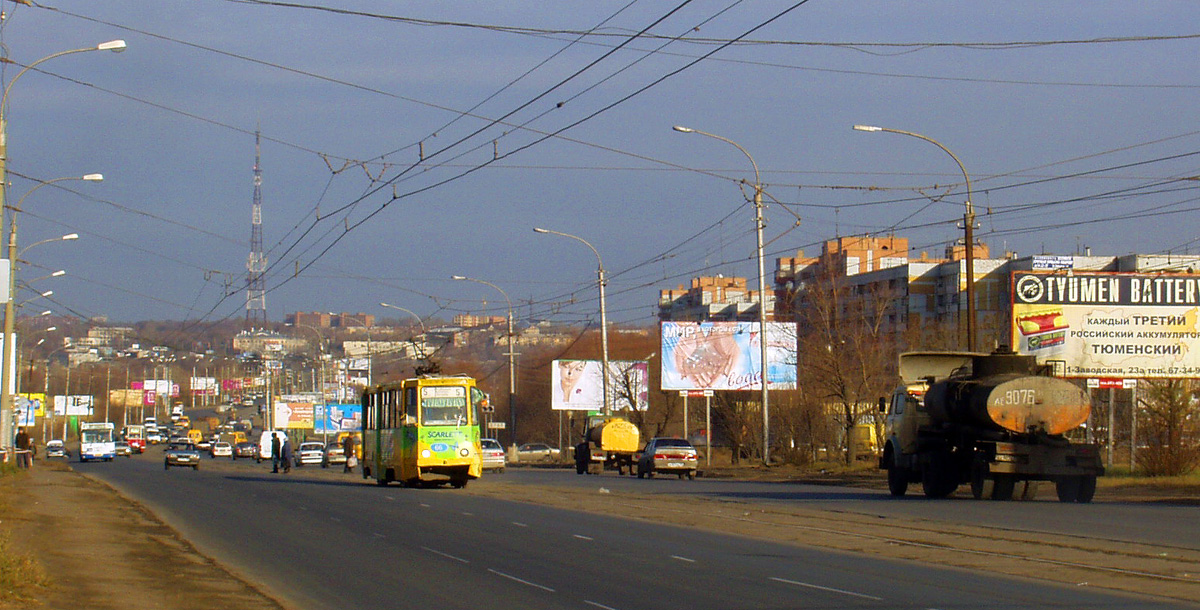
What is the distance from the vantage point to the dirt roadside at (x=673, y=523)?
42.9ft

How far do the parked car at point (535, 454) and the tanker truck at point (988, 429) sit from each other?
171 ft

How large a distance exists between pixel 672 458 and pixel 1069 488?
70.7 ft

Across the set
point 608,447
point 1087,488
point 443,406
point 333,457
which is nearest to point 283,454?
point 608,447

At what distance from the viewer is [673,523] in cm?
2253

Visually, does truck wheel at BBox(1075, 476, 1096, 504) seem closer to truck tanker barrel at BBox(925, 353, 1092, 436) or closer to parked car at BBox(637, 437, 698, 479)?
truck tanker barrel at BBox(925, 353, 1092, 436)

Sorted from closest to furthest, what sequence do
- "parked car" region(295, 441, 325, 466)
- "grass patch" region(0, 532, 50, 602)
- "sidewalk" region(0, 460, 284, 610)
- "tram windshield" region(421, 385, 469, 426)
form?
1. "grass patch" region(0, 532, 50, 602)
2. "sidewalk" region(0, 460, 284, 610)
3. "tram windshield" region(421, 385, 469, 426)
4. "parked car" region(295, 441, 325, 466)

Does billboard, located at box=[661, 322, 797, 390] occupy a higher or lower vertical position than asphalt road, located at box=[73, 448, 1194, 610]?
higher

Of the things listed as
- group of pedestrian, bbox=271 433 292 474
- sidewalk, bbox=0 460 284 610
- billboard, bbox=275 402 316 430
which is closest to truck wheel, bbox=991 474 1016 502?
sidewalk, bbox=0 460 284 610

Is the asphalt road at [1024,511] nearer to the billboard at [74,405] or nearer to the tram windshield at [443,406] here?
the tram windshield at [443,406]

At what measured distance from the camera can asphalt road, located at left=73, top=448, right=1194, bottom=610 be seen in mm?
12508

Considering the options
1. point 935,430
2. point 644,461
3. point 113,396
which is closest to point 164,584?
point 935,430

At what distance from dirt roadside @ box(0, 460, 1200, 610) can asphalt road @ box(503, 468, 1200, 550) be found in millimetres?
865

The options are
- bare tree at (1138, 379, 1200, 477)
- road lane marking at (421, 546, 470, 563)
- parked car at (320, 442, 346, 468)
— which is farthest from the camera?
parked car at (320, 442, 346, 468)

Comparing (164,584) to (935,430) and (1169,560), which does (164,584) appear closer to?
(1169,560)
